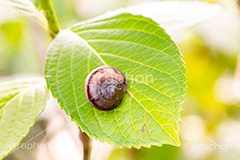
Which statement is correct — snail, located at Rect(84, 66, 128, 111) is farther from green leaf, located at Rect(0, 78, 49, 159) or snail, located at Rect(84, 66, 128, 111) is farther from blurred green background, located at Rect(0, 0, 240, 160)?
blurred green background, located at Rect(0, 0, 240, 160)

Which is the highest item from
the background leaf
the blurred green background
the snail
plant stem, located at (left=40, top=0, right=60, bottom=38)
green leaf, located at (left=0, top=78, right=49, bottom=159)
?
plant stem, located at (left=40, top=0, right=60, bottom=38)

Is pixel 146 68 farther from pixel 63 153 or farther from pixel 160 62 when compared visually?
pixel 63 153

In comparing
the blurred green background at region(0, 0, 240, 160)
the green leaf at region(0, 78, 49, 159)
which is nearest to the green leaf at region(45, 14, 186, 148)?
the green leaf at region(0, 78, 49, 159)

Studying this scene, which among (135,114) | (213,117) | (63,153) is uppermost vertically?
(135,114)

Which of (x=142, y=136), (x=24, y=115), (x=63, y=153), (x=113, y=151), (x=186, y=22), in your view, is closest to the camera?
(x=142, y=136)

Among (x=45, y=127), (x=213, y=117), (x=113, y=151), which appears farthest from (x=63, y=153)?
(x=213, y=117)

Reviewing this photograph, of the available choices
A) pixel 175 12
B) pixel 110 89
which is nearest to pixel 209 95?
pixel 175 12
